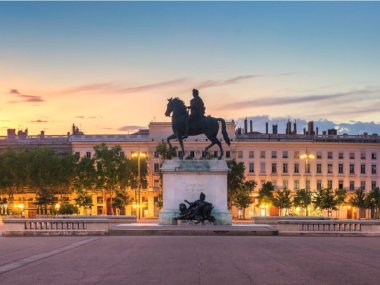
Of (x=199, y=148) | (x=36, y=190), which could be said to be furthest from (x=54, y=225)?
(x=199, y=148)

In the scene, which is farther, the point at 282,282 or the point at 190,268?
the point at 190,268

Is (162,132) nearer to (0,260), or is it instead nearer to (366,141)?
(366,141)

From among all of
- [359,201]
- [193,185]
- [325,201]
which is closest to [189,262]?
[193,185]

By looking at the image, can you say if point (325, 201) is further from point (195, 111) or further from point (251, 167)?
point (195, 111)

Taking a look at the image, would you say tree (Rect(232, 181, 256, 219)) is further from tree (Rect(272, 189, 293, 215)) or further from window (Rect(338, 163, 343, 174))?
window (Rect(338, 163, 343, 174))

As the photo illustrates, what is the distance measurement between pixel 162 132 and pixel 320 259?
120 metres

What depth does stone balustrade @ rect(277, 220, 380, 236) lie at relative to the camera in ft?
132

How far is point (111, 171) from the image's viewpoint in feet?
380

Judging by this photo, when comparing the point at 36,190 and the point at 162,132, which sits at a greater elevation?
the point at 162,132

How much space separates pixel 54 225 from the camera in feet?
135

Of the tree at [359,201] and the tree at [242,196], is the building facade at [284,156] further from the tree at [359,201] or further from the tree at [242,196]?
the tree at [242,196]

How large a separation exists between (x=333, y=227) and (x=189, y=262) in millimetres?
19327

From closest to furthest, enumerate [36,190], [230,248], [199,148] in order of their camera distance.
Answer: [230,248]
[36,190]
[199,148]

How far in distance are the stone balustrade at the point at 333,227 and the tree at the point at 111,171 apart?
7681 centimetres
